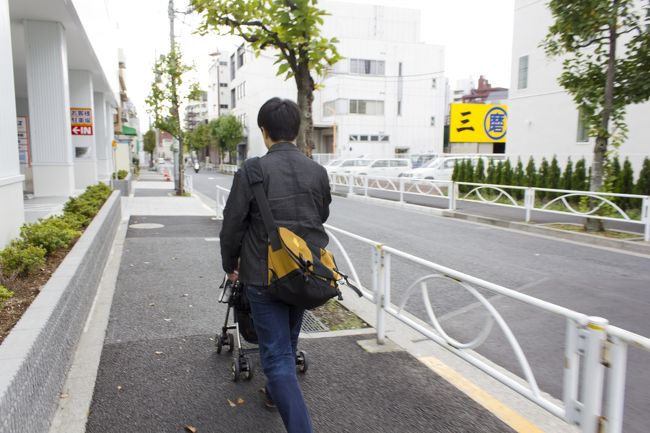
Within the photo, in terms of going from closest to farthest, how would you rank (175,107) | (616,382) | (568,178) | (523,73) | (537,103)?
(616,382)
(568,178)
(537,103)
(523,73)
(175,107)

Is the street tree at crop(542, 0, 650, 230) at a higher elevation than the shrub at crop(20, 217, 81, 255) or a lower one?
higher

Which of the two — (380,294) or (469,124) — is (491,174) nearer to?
(469,124)

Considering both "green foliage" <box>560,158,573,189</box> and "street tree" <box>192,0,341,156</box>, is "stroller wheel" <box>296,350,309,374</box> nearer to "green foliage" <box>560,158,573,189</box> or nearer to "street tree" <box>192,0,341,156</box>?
"street tree" <box>192,0,341,156</box>

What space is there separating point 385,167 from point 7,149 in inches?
1053

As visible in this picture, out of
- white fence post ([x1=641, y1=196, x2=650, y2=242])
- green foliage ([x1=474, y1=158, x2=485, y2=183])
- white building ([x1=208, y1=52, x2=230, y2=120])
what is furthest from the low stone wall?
white building ([x1=208, y1=52, x2=230, y2=120])

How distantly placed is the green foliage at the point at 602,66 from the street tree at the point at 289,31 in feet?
24.6

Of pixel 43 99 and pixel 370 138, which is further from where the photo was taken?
pixel 370 138

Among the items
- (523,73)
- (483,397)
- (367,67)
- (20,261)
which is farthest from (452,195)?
(367,67)

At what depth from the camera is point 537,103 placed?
1895 cm

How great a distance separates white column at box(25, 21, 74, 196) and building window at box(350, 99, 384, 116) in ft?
124

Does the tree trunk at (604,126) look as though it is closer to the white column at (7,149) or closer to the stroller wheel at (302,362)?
the stroller wheel at (302,362)

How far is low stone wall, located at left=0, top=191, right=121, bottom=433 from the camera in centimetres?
220

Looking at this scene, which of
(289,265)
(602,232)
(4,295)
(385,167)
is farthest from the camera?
(385,167)

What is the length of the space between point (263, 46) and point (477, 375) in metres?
4.05
